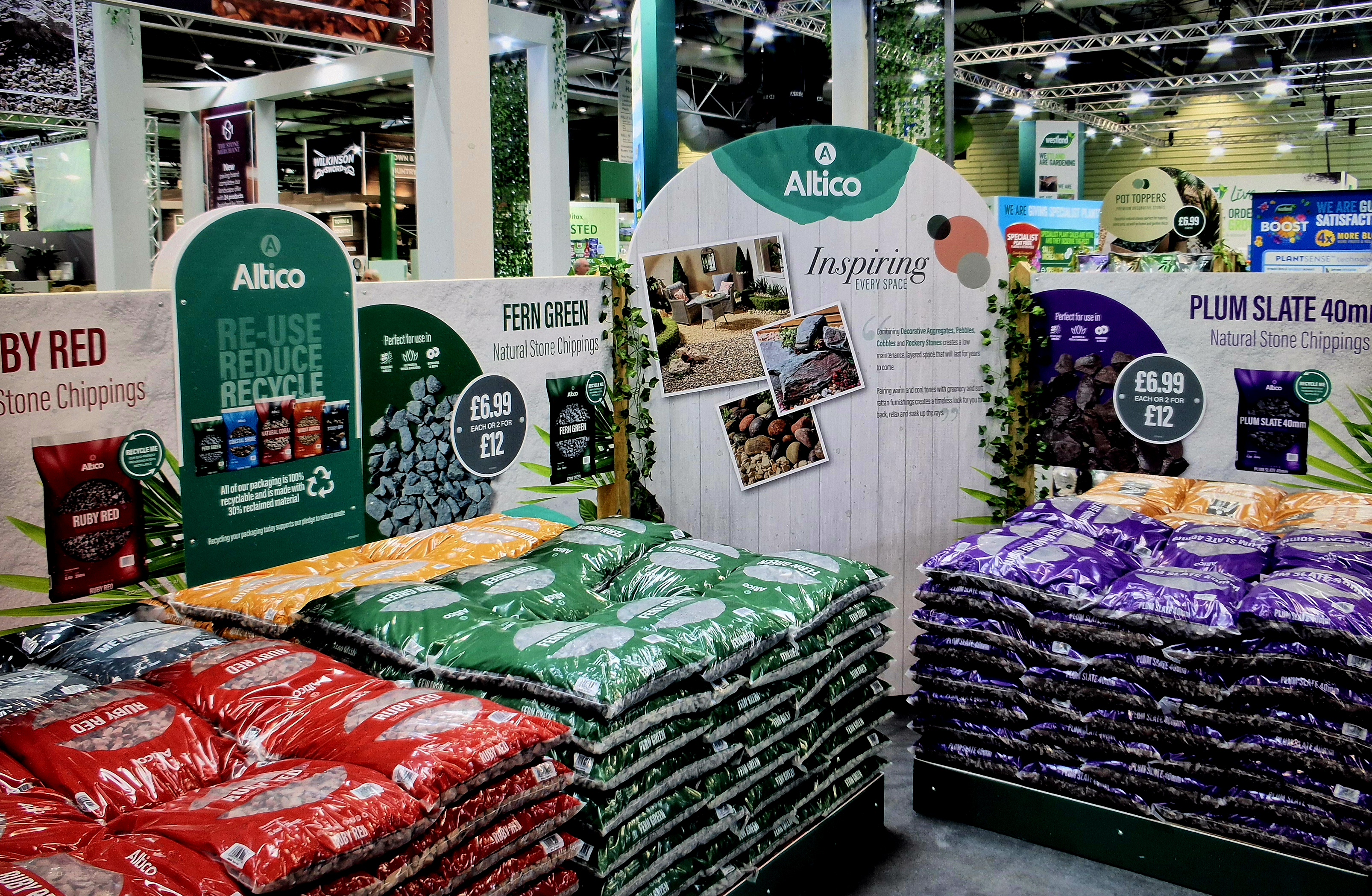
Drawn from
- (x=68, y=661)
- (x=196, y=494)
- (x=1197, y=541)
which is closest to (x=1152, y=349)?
(x=1197, y=541)

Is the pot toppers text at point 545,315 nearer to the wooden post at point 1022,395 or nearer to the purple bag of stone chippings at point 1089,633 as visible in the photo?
the wooden post at point 1022,395

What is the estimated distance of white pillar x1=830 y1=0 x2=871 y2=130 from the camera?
6.93 metres

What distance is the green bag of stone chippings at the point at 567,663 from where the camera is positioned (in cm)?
220

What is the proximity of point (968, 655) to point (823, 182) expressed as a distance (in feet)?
6.47

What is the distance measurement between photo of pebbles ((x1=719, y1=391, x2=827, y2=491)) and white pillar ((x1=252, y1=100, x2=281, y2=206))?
23.3 feet

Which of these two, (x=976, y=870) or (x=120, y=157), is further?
(x=120, y=157)

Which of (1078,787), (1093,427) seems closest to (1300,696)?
(1078,787)

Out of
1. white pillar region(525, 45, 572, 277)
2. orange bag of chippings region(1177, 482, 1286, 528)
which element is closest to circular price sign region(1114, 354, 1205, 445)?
orange bag of chippings region(1177, 482, 1286, 528)

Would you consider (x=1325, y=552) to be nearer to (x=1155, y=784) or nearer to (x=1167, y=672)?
(x=1167, y=672)

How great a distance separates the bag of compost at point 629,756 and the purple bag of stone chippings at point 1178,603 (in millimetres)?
1325

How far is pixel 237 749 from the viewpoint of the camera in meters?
1.89

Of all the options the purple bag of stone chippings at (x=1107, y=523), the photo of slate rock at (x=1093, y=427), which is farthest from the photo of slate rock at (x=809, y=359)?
the purple bag of stone chippings at (x=1107, y=523)

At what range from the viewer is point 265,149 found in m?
10.0

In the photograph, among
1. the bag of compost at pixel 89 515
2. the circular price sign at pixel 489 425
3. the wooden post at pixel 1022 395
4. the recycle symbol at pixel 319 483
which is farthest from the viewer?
the wooden post at pixel 1022 395
